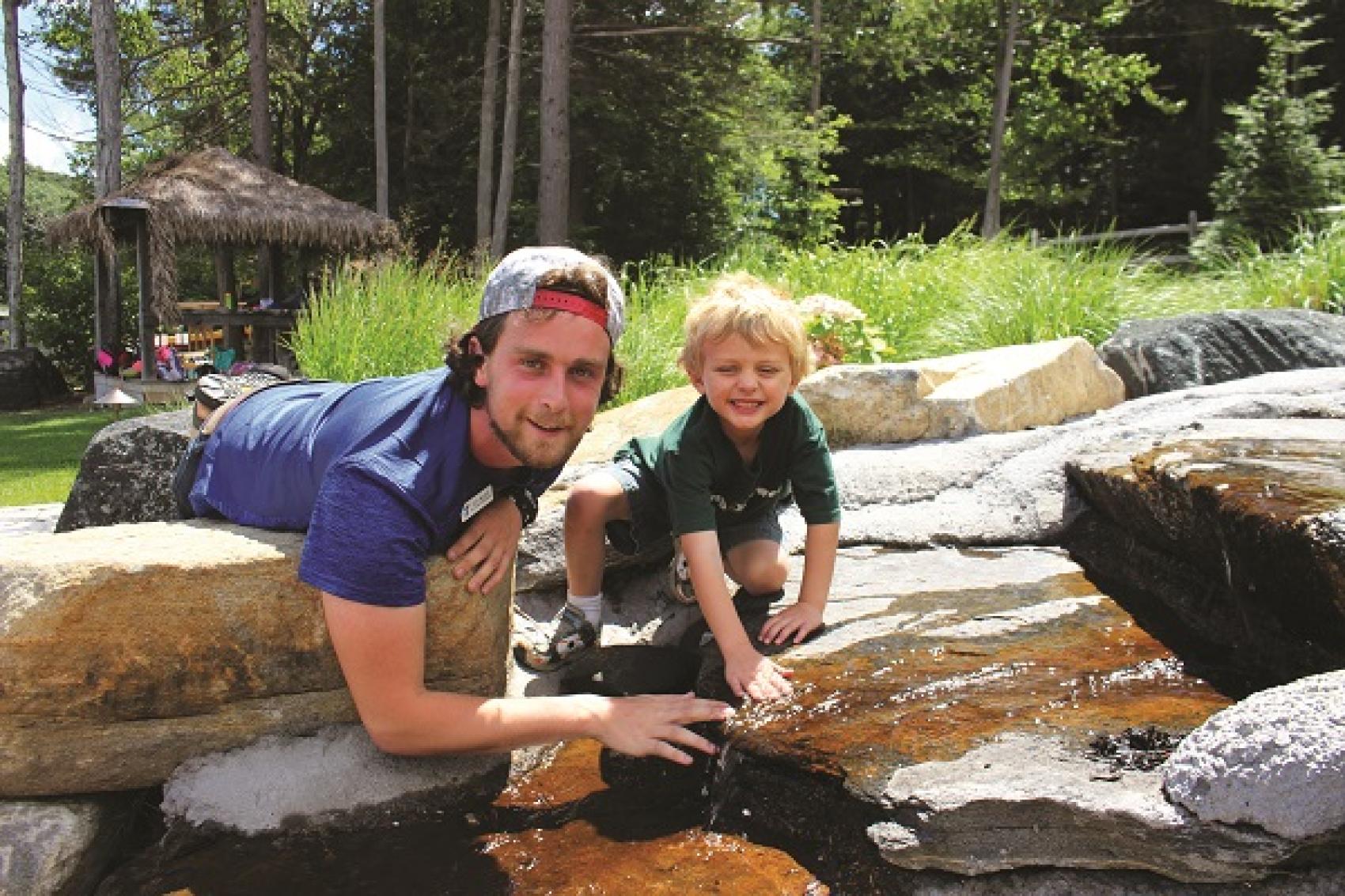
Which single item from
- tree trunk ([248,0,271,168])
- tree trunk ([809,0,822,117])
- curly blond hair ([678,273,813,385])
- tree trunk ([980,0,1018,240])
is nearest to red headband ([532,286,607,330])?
curly blond hair ([678,273,813,385])

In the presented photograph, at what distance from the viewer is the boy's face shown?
2.86 metres

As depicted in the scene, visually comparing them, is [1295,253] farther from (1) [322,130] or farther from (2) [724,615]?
(1) [322,130]

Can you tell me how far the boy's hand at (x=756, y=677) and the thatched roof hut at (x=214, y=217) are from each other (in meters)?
13.0

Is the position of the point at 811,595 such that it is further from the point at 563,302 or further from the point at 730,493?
the point at 563,302

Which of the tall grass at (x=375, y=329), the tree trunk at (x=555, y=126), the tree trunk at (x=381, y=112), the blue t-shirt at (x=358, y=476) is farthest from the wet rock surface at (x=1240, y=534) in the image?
the tree trunk at (x=381, y=112)

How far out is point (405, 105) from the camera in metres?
18.7

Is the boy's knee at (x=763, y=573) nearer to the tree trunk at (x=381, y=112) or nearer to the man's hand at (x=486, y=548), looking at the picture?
the man's hand at (x=486, y=548)

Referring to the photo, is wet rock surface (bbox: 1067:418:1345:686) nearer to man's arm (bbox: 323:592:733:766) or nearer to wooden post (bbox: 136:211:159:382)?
man's arm (bbox: 323:592:733:766)

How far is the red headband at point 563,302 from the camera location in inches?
89.0

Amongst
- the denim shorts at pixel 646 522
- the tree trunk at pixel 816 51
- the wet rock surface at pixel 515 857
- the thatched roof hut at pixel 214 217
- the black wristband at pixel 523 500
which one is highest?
the tree trunk at pixel 816 51

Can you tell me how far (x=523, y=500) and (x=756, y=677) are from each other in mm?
739

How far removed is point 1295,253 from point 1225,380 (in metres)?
3.35

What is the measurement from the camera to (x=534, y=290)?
7.43ft

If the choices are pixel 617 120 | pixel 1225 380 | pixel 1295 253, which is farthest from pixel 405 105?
pixel 1225 380
